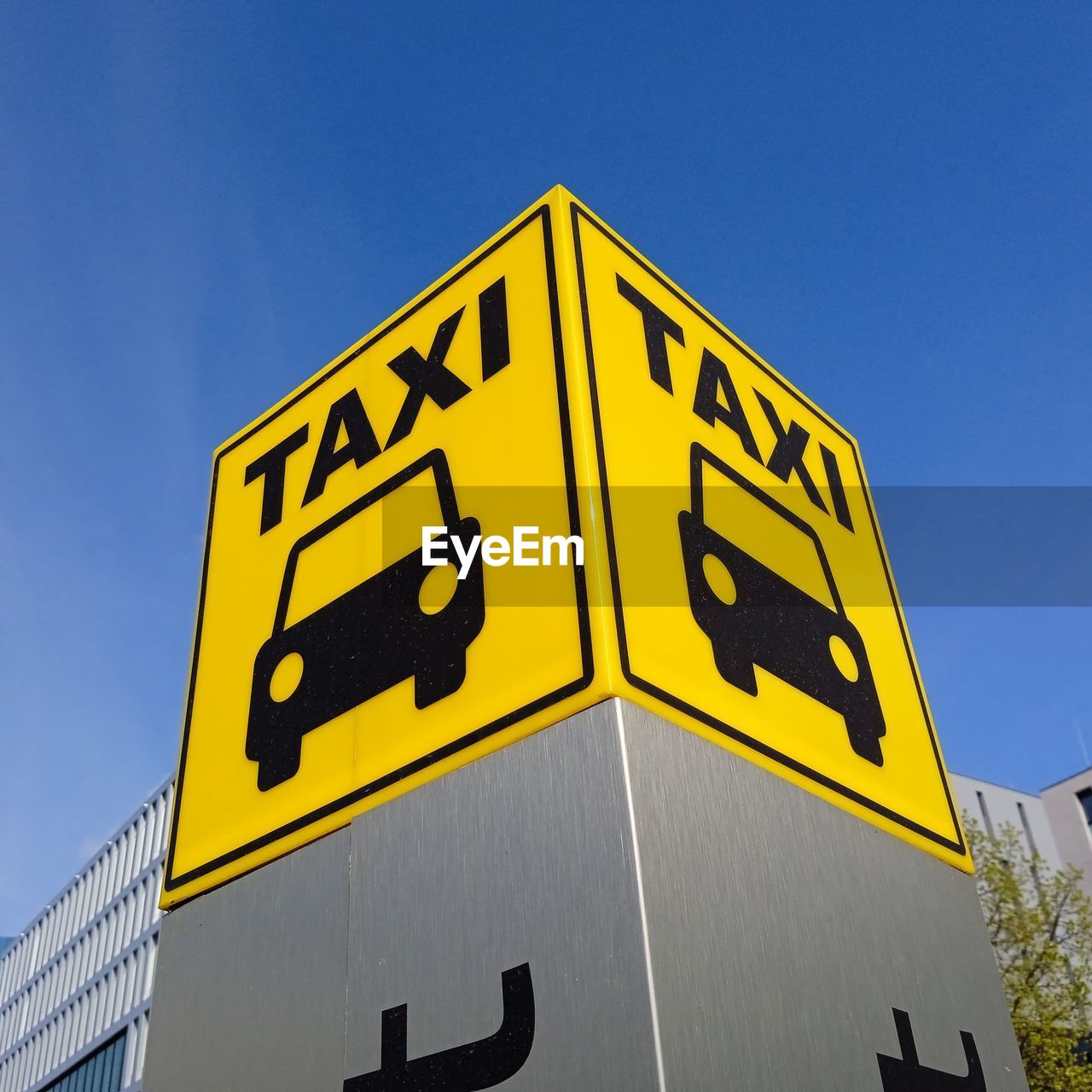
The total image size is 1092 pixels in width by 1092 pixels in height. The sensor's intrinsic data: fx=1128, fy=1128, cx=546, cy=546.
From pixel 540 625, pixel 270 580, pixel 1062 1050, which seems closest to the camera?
pixel 540 625

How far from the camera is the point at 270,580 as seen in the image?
2.46 m

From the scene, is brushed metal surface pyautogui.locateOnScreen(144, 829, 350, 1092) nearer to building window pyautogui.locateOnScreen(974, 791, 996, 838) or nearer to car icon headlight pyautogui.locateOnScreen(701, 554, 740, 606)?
car icon headlight pyautogui.locateOnScreen(701, 554, 740, 606)

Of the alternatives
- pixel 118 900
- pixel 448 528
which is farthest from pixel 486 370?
pixel 118 900

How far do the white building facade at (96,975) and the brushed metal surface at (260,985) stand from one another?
37174mm

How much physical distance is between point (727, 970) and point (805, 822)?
41 centimetres

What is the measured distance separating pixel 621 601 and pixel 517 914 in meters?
0.50

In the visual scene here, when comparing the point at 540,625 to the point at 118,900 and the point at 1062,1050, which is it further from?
the point at 118,900

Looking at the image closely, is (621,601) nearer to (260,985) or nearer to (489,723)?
(489,723)

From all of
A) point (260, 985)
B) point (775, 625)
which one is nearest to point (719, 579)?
point (775, 625)

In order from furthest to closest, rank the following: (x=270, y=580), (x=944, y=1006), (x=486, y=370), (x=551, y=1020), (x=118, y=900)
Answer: (x=118, y=900) < (x=270, y=580) < (x=486, y=370) < (x=944, y=1006) < (x=551, y=1020)

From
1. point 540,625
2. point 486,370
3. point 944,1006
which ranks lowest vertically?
point 944,1006

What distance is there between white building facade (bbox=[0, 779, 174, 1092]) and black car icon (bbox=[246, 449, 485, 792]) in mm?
37239

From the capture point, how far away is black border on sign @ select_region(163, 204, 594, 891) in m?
1.75

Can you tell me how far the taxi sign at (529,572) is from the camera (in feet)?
6.09
